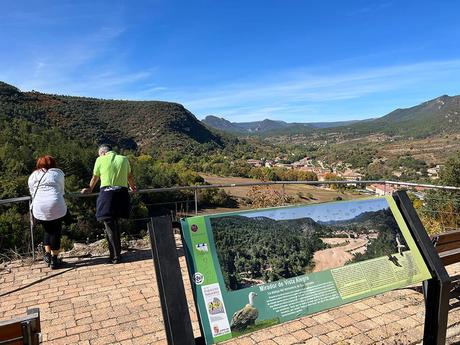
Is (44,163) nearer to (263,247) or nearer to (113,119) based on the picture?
(263,247)

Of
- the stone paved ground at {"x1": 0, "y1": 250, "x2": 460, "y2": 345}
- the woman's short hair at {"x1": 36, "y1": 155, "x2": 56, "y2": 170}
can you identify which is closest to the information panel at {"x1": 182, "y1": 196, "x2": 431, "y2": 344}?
the stone paved ground at {"x1": 0, "y1": 250, "x2": 460, "y2": 345}

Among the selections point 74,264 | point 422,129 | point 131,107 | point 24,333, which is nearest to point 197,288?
point 24,333

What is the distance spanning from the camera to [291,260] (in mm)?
2420

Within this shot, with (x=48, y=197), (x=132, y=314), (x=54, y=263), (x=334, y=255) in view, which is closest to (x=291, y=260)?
(x=334, y=255)

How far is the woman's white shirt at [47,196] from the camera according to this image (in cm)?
509

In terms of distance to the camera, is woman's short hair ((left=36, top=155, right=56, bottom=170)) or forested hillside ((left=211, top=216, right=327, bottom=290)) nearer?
forested hillside ((left=211, top=216, right=327, bottom=290))

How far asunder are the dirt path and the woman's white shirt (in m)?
3.81

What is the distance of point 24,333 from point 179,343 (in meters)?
0.75

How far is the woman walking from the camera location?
5.09 meters

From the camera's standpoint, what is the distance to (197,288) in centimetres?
210

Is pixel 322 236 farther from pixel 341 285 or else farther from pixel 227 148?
pixel 227 148

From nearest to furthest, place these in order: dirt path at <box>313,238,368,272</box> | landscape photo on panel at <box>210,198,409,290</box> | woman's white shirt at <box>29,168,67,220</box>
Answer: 1. landscape photo on panel at <box>210,198,409,290</box>
2. dirt path at <box>313,238,368,272</box>
3. woman's white shirt at <box>29,168,67,220</box>

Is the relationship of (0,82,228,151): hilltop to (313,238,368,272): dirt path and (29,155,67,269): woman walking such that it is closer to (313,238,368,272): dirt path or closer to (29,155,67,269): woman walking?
(29,155,67,269): woman walking

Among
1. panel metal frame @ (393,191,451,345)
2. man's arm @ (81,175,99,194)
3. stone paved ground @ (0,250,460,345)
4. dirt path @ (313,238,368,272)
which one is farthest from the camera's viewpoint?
man's arm @ (81,175,99,194)
